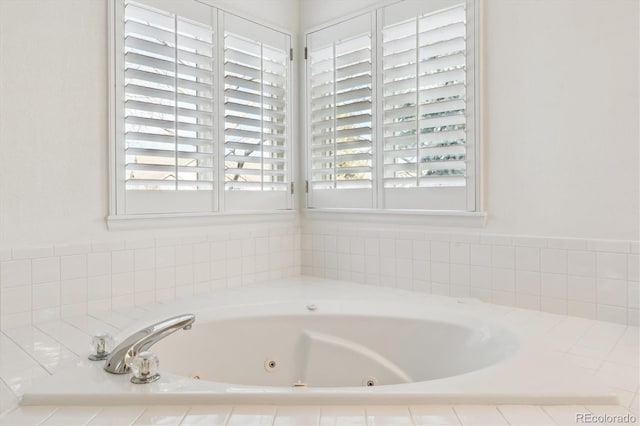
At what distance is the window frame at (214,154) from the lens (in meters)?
1.97

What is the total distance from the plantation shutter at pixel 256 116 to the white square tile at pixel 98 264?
2.17ft

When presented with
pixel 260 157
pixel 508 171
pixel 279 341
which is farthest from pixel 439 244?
pixel 260 157

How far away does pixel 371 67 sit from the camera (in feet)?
8.04

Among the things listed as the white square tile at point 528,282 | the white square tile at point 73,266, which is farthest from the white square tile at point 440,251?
the white square tile at point 73,266

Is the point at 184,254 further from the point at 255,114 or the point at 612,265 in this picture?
the point at 612,265

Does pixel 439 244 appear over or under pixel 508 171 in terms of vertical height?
under

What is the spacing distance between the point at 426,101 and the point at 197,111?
1.12m

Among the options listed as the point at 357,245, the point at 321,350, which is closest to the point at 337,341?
the point at 321,350

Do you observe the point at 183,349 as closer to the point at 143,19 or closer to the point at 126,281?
the point at 126,281

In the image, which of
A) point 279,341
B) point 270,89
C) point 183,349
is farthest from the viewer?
point 270,89

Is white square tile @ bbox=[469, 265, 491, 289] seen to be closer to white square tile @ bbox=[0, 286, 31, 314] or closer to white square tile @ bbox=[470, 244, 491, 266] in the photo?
white square tile @ bbox=[470, 244, 491, 266]

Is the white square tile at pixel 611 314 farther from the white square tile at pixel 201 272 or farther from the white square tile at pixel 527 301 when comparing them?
the white square tile at pixel 201 272

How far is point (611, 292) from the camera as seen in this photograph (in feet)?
5.79

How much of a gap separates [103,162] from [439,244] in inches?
62.2
